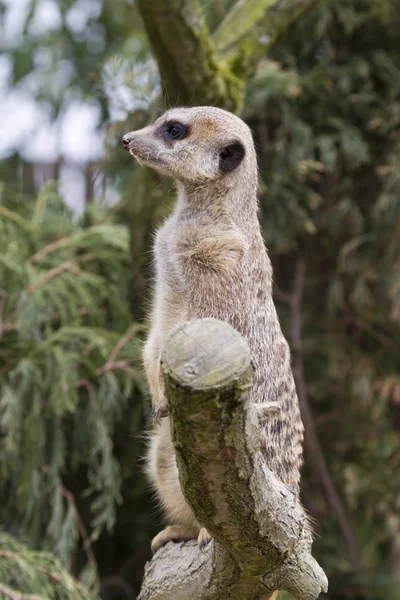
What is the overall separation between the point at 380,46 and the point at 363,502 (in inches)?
101

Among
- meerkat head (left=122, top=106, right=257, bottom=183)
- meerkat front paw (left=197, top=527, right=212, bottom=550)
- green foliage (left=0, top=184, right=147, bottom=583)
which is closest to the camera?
meerkat front paw (left=197, top=527, right=212, bottom=550)

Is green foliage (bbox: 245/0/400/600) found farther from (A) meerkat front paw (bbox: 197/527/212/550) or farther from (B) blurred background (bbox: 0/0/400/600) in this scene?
(A) meerkat front paw (bbox: 197/527/212/550)

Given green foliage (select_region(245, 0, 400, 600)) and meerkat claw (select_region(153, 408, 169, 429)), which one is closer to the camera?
meerkat claw (select_region(153, 408, 169, 429))

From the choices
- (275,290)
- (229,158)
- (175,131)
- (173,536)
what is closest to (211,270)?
(229,158)

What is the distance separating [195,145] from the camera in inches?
96.5

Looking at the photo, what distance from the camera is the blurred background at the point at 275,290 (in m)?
3.43

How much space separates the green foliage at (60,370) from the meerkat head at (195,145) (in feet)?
4.06

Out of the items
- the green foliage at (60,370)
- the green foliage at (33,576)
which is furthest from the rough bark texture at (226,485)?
the green foliage at (60,370)

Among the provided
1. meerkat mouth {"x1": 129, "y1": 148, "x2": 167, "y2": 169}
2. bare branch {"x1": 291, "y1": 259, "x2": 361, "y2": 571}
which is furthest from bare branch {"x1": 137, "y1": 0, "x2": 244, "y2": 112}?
bare branch {"x1": 291, "y1": 259, "x2": 361, "y2": 571}

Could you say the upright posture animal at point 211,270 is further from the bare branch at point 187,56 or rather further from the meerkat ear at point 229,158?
the bare branch at point 187,56

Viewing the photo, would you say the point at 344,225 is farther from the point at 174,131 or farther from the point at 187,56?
the point at 174,131

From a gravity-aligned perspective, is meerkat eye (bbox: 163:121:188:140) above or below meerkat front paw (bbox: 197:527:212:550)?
above

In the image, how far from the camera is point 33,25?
17.9ft

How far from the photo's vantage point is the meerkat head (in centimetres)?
244
